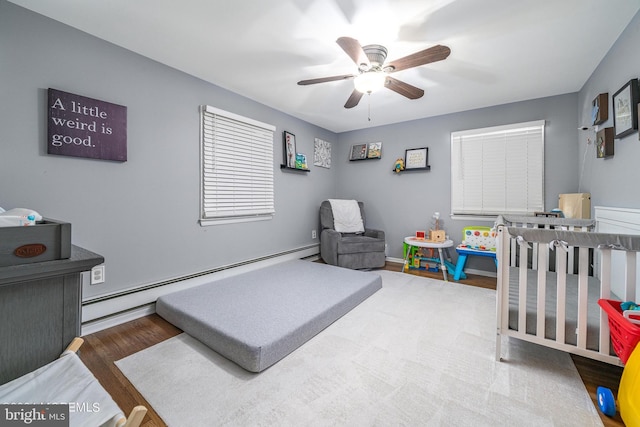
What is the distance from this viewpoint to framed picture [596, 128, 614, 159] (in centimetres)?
201

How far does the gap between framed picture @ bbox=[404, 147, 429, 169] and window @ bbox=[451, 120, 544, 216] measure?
1.17ft

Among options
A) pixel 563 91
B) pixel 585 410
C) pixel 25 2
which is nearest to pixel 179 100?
pixel 25 2

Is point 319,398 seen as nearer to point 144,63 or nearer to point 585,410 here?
point 585,410

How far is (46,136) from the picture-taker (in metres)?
1.74

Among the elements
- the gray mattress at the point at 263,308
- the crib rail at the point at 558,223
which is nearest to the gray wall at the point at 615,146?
the crib rail at the point at 558,223

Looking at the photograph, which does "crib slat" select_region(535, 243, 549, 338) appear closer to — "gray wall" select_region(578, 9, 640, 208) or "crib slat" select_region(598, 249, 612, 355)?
"crib slat" select_region(598, 249, 612, 355)

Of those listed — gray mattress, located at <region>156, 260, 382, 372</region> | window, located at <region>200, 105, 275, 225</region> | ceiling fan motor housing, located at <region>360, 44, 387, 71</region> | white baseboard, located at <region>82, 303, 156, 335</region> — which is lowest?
white baseboard, located at <region>82, 303, 156, 335</region>

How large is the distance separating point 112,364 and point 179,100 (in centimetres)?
220

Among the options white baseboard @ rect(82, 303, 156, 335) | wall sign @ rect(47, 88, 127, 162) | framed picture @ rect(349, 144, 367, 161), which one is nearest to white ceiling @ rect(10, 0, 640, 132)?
wall sign @ rect(47, 88, 127, 162)

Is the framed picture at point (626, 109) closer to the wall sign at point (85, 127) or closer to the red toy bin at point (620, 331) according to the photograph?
the red toy bin at point (620, 331)

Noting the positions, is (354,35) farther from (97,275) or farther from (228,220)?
(97,275)

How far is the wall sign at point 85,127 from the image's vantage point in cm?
175

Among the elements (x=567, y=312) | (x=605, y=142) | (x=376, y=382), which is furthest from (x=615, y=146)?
(x=376, y=382)

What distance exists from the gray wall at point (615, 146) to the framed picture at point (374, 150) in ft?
7.70
